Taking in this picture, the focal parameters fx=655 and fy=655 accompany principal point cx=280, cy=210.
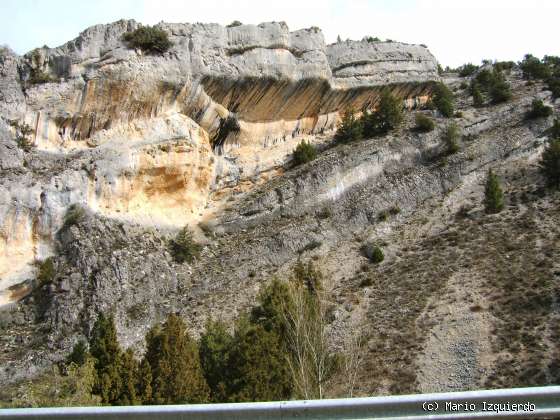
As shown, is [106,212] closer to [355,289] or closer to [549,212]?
[355,289]

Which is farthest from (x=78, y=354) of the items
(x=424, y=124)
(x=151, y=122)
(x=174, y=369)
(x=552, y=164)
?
(x=552, y=164)

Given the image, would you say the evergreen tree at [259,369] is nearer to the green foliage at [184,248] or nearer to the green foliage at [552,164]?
the green foliage at [184,248]

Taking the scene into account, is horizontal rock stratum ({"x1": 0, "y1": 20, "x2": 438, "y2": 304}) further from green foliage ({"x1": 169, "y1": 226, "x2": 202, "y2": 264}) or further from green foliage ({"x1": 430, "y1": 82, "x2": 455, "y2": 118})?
green foliage ({"x1": 430, "y1": 82, "x2": 455, "y2": 118})

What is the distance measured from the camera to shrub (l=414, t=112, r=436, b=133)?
114 feet

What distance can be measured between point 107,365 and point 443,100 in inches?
1032

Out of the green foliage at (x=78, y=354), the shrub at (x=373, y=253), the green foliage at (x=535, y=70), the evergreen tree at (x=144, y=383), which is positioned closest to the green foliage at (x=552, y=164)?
the shrub at (x=373, y=253)

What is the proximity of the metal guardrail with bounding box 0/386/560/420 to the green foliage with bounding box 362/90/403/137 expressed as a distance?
29899mm

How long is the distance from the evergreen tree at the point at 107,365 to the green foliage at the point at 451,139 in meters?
20.7

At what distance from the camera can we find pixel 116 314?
2336cm

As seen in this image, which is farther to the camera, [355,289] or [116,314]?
[355,289]

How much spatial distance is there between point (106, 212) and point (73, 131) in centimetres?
454

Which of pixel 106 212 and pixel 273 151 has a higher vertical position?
pixel 273 151

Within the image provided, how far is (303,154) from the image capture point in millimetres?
33500

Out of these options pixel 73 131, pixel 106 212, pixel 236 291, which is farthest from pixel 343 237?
pixel 73 131
